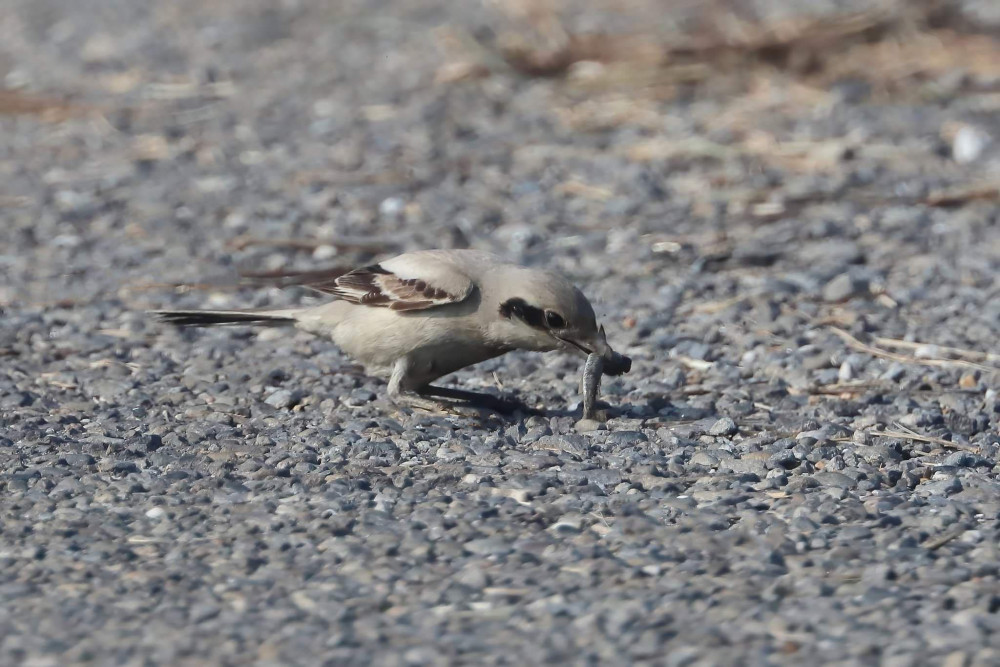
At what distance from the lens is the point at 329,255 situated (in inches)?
310

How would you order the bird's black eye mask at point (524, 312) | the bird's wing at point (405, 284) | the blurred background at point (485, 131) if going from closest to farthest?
the bird's black eye mask at point (524, 312)
the bird's wing at point (405, 284)
the blurred background at point (485, 131)

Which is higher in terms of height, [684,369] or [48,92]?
[48,92]

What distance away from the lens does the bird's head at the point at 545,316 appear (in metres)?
5.23

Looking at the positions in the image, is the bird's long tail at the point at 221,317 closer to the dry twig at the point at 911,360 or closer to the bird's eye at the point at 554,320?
the bird's eye at the point at 554,320

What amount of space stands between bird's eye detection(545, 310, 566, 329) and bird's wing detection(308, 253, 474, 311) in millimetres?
309

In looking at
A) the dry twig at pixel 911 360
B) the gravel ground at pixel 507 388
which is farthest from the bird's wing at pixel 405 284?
the dry twig at pixel 911 360

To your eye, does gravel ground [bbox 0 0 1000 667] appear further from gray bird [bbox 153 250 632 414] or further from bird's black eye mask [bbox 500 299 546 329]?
bird's black eye mask [bbox 500 299 546 329]

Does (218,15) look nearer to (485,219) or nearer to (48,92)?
(48,92)

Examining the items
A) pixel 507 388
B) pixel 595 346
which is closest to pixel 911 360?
pixel 595 346

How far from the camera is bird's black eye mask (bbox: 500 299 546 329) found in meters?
5.22

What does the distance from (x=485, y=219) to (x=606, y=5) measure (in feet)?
18.3

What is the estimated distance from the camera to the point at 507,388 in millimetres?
6074

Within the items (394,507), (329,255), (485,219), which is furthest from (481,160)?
(394,507)

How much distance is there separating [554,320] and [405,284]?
587 mm
